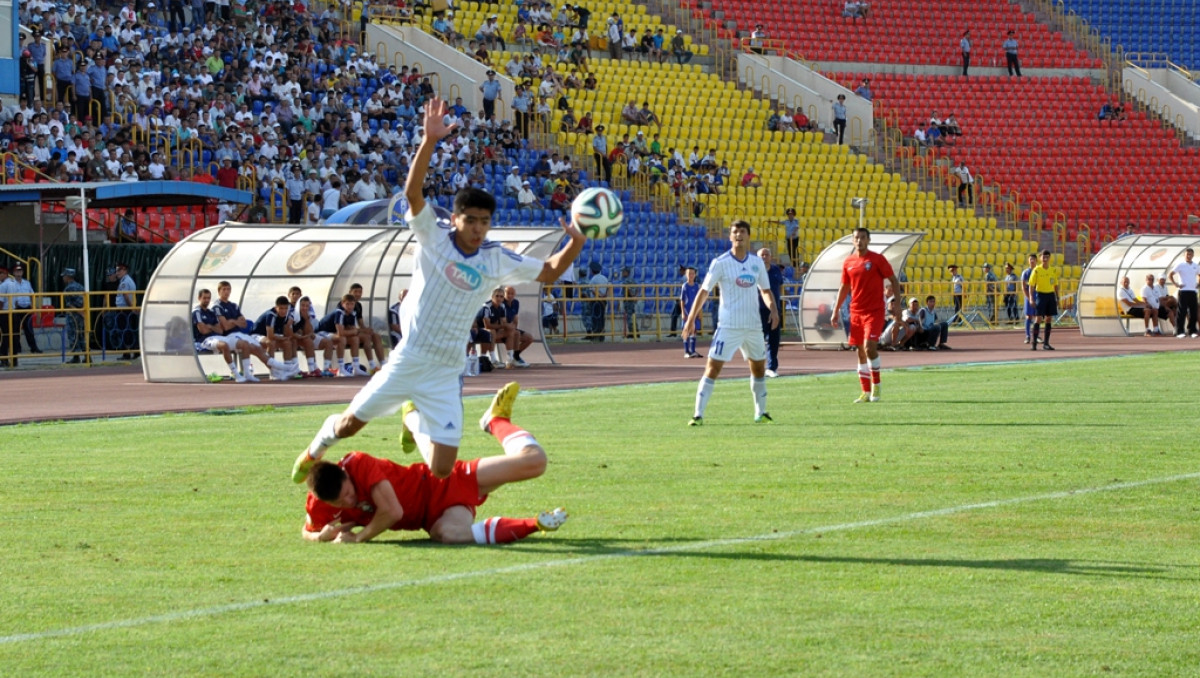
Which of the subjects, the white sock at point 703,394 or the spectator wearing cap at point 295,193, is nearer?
the white sock at point 703,394

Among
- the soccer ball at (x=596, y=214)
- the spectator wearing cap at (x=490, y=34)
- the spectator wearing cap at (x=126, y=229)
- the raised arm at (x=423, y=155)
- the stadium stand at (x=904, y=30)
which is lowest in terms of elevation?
the soccer ball at (x=596, y=214)

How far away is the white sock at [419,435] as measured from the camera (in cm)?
923

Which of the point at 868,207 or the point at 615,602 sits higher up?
the point at 868,207

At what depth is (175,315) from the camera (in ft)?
84.7

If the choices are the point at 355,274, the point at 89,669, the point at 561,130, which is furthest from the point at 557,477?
the point at 561,130

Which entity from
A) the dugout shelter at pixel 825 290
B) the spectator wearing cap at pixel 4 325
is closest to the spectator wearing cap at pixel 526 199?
the dugout shelter at pixel 825 290

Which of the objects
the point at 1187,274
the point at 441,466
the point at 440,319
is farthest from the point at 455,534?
the point at 1187,274

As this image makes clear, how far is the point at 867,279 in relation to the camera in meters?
19.7

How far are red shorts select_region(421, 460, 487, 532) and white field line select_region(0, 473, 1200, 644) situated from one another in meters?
0.93

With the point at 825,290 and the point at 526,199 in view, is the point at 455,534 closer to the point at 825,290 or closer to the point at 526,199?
the point at 825,290

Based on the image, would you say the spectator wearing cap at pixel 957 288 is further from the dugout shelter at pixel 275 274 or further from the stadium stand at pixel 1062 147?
the dugout shelter at pixel 275 274

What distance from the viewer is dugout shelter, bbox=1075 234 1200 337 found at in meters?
39.7

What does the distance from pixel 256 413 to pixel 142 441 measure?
3.72 metres

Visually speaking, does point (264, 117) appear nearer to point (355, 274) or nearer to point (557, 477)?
point (355, 274)
